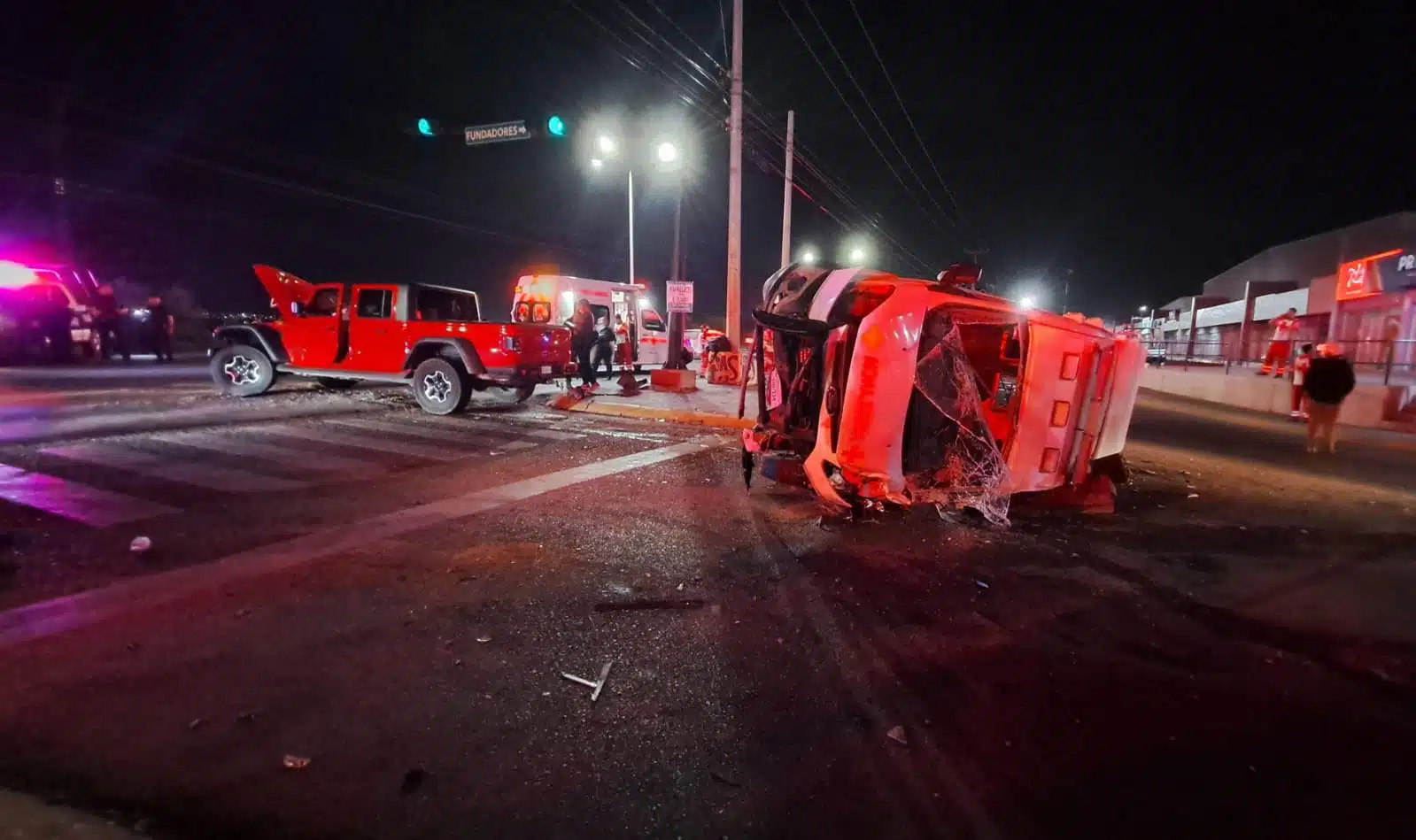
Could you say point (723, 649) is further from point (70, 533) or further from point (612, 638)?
point (70, 533)

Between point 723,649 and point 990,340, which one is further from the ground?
point 990,340

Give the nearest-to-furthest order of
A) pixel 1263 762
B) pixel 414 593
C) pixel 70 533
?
1. pixel 1263 762
2. pixel 414 593
3. pixel 70 533

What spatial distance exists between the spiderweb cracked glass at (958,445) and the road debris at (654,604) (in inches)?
96.9

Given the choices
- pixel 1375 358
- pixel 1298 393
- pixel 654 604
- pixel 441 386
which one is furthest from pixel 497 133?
pixel 1375 358

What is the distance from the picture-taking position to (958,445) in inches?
257

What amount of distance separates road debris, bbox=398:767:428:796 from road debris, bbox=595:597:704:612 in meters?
1.60

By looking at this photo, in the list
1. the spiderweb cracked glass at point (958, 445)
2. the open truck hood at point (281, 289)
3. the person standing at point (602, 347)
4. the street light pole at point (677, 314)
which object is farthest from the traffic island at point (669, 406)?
the open truck hood at point (281, 289)

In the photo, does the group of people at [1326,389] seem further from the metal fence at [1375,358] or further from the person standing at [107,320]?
the person standing at [107,320]

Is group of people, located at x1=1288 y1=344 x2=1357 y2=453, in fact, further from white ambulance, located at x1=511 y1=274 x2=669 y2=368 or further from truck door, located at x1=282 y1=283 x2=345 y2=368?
truck door, located at x1=282 y1=283 x2=345 y2=368

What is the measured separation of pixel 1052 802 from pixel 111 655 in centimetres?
419

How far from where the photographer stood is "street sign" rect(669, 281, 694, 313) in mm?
15859

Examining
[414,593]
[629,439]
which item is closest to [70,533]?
[414,593]

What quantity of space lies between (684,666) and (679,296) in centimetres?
1303

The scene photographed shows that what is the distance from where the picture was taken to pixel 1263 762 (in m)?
2.84
